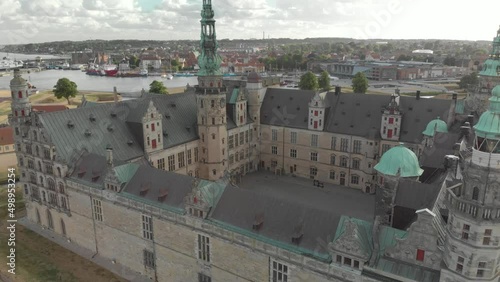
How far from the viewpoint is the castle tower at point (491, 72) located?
63.7 metres

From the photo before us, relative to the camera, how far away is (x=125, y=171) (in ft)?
152

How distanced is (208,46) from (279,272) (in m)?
37.8

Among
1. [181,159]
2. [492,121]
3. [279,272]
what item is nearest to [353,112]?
[181,159]

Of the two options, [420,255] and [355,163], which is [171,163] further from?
[420,255]

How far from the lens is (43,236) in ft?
176

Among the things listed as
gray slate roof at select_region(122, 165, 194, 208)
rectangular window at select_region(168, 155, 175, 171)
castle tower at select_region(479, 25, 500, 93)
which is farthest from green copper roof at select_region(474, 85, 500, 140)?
castle tower at select_region(479, 25, 500, 93)

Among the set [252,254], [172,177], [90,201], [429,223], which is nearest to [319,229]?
[252,254]

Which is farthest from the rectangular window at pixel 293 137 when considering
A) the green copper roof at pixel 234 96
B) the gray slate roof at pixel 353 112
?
the green copper roof at pixel 234 96

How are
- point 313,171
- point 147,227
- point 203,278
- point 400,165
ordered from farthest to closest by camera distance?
point 313,171 → point 147,227 → point 400,165 → point 203,278

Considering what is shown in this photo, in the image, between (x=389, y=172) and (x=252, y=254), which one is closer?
(x=252, y=254)

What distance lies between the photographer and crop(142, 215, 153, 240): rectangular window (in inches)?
1675

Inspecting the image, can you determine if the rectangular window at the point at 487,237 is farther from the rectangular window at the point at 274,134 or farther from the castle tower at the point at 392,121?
the rectangular window at the point at 274,134

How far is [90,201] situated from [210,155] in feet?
73.3

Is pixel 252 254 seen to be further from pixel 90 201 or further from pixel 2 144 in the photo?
pixel 2 144
